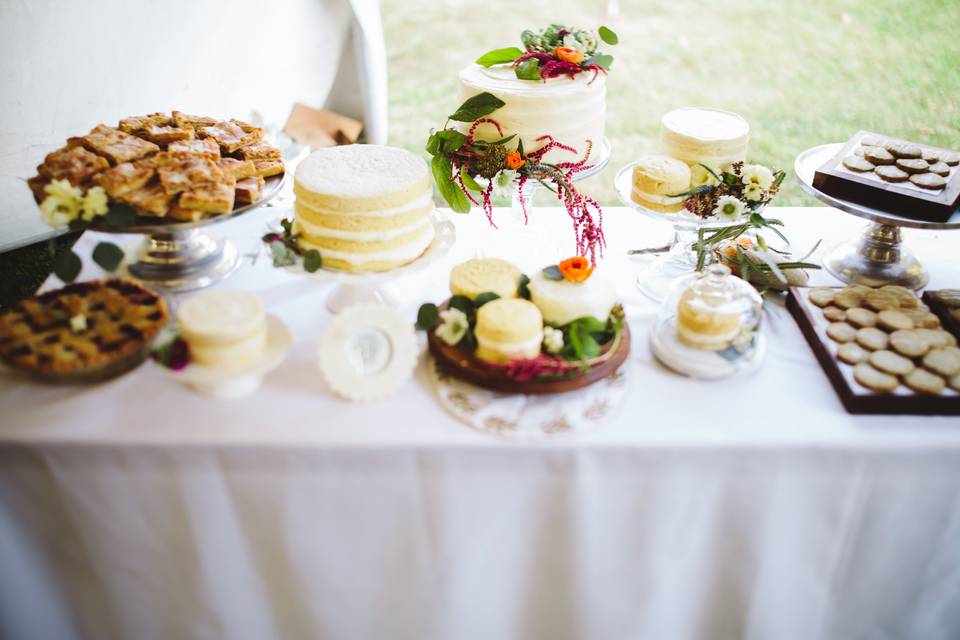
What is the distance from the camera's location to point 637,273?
6.05ft

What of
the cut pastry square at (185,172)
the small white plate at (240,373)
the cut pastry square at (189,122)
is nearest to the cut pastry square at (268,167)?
the cut pastry square at (185,172)

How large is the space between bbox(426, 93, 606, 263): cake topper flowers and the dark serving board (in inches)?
21.8

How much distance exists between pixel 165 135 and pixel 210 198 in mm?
365

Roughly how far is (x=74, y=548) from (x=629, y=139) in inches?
156

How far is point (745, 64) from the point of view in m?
5.52

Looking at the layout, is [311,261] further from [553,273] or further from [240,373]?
[553,273]

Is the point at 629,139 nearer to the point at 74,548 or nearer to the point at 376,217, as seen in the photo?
the point at 376,217

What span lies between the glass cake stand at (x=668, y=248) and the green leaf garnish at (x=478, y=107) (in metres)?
A: 0.36

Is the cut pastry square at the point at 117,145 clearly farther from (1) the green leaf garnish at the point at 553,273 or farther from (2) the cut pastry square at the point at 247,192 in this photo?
(1) the green leaf garnish at the point at 553,273

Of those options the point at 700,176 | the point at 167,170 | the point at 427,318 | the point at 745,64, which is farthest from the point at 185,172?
the point at 745,64

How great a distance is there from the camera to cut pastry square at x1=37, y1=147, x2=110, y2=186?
1591 millimetres

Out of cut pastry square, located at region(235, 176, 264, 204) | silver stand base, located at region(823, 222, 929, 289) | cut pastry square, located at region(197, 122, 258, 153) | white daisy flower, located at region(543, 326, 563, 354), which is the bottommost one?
silver stand base, located at region(823, 222, 929, 289)

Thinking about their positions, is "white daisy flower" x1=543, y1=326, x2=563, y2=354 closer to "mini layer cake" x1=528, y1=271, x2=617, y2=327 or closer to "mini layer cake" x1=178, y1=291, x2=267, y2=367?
"mini layer cake" x1=528, y1=271, x2=617, y2=327

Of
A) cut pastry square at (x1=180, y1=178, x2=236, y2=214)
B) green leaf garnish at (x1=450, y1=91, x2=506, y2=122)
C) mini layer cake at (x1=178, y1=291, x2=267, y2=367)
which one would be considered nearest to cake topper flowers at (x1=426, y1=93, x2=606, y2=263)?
green leaf garnish at (x1=450, y1=91, x2=506, y2=122)
